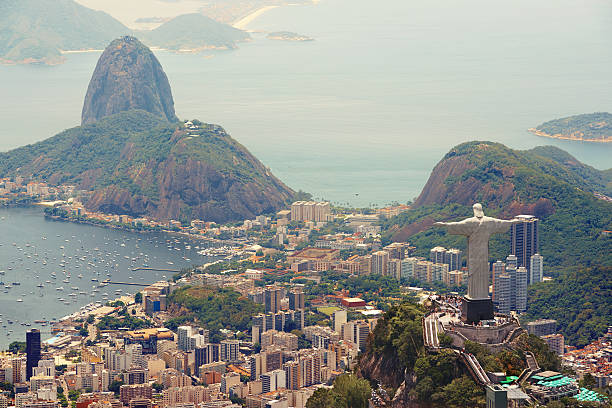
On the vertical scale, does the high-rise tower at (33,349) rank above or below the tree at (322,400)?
below

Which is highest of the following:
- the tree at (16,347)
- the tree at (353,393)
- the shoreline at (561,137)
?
the shoreline at (561,137)

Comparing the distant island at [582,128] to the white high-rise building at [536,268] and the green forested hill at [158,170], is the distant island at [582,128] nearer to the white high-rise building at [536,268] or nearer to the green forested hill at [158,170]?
the green forested hill at [158,170]

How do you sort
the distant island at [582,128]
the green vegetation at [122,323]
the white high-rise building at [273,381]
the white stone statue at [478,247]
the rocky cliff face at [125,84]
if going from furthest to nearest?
the distant island at [582,128] < the rocky cliff face at [125,84] < the green vegetation at [122,323] < the white high-rise building at [273,381] < the white stone statue at [478,247]

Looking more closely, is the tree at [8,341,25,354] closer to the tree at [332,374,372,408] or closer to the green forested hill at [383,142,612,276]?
the tree at [332,374,372,408]

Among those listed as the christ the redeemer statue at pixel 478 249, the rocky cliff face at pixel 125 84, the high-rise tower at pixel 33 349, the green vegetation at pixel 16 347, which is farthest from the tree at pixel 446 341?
the rocky cliff face at pixel 125 84

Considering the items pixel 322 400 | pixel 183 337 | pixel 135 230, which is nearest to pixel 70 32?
pixel 135 230

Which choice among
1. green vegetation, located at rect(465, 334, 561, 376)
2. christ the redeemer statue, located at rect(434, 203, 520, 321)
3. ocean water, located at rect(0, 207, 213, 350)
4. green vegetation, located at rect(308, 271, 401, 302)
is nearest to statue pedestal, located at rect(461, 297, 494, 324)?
christ the redeemer statue, located at rect(434, 203, 520, 321)
